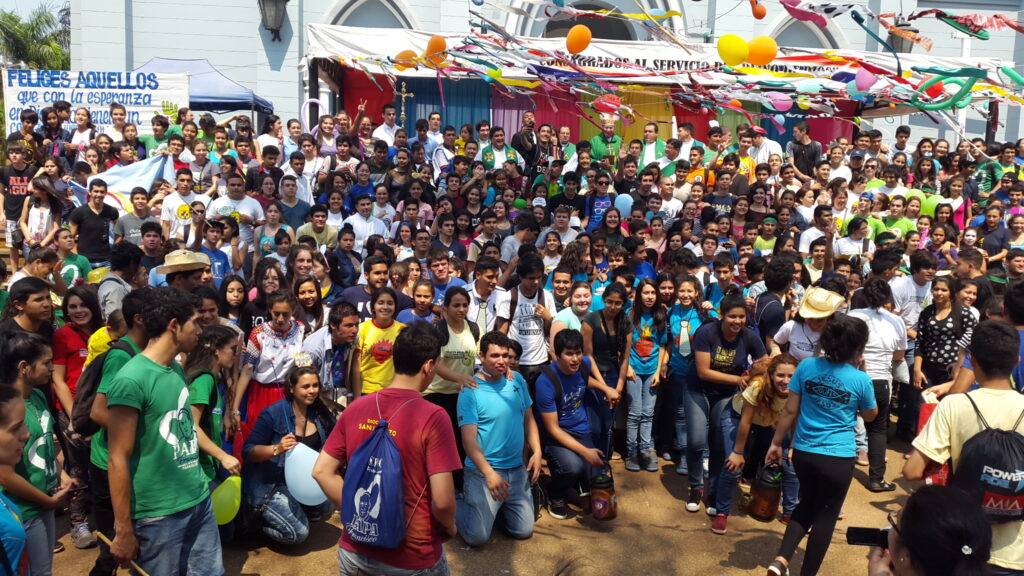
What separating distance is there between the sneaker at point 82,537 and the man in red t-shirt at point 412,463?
2724 mm

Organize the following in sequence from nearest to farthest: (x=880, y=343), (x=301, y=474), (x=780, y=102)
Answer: (x=301, y=474) < (x=880, y=343) < (x=780, y=102)

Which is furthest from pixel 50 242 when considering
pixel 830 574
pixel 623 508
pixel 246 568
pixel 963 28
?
pixel 963 28

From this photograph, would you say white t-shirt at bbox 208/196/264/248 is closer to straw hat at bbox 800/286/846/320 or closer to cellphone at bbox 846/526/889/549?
straw hat at bbox 800/286/846/320

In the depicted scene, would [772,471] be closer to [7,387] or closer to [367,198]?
[7,387]

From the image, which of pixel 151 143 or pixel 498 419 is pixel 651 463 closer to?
pixel 498 419

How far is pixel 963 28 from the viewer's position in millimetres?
5066

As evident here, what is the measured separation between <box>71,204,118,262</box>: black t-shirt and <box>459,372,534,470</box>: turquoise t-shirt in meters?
4.89

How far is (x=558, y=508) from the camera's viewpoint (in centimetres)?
561

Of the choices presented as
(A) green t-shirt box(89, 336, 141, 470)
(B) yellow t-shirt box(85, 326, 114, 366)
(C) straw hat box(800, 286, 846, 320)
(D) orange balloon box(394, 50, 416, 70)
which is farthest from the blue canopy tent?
(C) straw hat box(800, 286, 846, 320)

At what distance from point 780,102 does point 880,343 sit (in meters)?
3.03

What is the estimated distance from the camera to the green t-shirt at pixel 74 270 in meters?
6.67

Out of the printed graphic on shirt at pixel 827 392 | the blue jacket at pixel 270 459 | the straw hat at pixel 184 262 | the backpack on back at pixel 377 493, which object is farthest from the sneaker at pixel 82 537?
the printed graphic on shirt at pixel 827 392

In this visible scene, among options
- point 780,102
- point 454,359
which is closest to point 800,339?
point 454,359

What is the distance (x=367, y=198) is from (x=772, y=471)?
5.20 m
